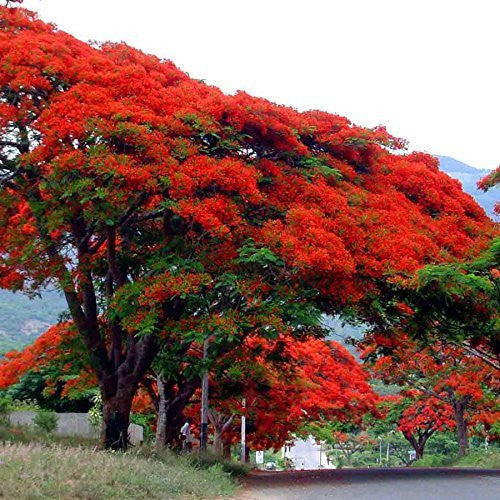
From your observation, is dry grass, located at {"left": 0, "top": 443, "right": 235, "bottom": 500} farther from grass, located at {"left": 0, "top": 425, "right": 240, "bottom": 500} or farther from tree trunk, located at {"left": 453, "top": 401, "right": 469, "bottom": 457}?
tree trunk, located at {"left": 453, "top": 401, "right": 469, "bottom": 457}

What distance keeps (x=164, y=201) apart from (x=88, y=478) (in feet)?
24.7

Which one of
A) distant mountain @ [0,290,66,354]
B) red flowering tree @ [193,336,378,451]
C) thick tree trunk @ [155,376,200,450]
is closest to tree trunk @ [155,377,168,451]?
thick tree trunk @ [155,376,200,450]

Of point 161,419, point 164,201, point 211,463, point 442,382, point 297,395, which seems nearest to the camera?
point 164,201

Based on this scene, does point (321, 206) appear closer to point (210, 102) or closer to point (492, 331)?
point (210, 102)

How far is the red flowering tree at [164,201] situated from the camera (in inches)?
672

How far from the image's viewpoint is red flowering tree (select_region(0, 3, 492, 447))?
17078 millimetres

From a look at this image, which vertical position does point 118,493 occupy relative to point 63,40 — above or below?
below

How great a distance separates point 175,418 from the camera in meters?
26.3

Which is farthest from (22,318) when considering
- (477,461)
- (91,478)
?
(91,478)

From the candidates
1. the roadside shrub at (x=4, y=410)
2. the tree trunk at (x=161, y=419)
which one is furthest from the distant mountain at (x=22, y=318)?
the tree trunk at (x=161, y=419)

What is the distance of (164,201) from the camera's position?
17578mm

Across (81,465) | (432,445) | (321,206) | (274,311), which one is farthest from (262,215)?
(432,445)

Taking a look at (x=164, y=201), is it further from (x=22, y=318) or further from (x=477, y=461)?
(x=22, y=318)

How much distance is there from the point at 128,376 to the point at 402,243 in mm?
7079
